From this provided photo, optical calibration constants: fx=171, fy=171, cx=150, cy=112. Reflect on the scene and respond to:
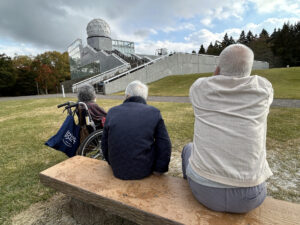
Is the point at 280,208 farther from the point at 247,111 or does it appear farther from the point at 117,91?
the point at 117,91

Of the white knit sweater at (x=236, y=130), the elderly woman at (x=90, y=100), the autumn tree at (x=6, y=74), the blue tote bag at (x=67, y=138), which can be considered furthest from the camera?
the autumn tree at (x=6, y=74)

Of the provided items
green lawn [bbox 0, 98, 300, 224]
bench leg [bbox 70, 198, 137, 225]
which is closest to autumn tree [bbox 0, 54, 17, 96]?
green lawn [bbox 0, 98, 300, 224]

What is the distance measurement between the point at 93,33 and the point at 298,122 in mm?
31217

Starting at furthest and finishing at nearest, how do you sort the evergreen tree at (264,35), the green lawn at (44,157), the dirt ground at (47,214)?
the evergreen tree at (264,35) → the green lawn at (44,157) → the dirt ground at (47,214)

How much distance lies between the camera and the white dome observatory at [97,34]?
29188 millimetres

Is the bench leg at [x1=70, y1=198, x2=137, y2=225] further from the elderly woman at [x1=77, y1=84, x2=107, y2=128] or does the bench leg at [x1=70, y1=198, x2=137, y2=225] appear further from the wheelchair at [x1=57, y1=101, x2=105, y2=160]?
the elderly woman at [x1=77, y1=84, x2=107, y2=128]

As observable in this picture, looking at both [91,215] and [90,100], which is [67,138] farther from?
[91,215]

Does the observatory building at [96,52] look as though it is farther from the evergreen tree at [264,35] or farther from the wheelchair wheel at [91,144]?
the evergreen tree at [264,35]

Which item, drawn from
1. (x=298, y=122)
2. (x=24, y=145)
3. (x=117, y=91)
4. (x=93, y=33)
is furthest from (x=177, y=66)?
(x=24, y=145)

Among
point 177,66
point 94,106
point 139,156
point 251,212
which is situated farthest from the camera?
point 177,66

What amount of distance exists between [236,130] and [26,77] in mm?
42051

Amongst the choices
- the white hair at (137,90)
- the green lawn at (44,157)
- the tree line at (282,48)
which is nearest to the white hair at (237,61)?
the white hair at (137,90)

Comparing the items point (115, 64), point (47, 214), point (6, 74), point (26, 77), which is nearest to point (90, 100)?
point (47, 214)

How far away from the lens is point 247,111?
1.07m
